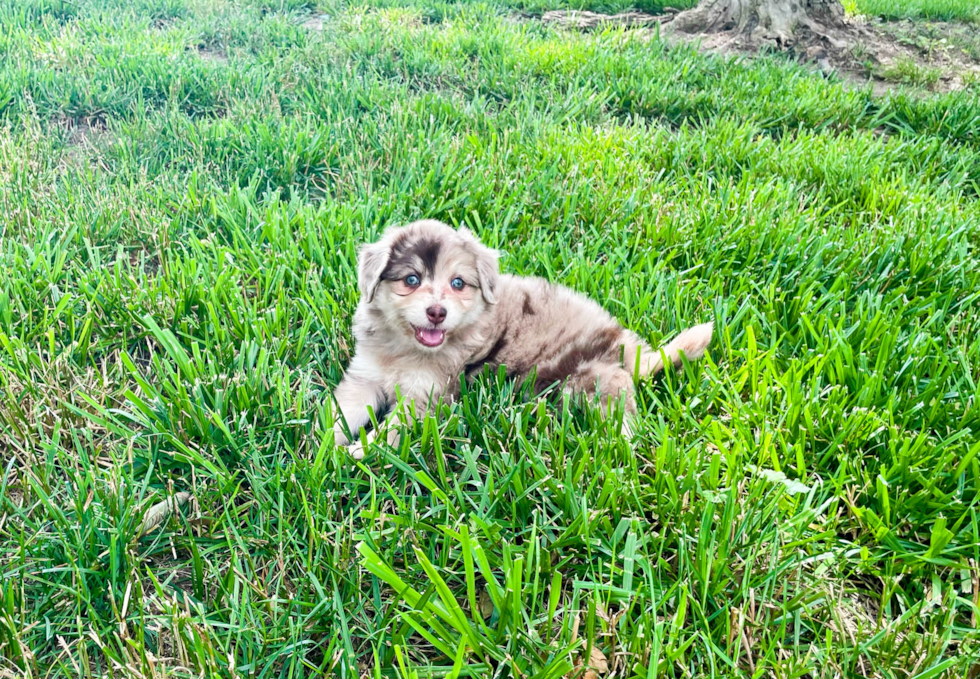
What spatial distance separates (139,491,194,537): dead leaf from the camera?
1967 mm

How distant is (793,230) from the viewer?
3.38m

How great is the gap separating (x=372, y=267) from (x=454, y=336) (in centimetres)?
40

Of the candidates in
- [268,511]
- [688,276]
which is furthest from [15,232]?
[688,276]

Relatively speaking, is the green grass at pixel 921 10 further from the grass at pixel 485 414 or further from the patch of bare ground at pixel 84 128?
the patch of bare ground at pixel 84 128

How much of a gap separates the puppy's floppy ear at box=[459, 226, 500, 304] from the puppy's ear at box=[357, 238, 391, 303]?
33 cm

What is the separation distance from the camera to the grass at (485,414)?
1736 mm

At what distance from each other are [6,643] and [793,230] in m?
3.39

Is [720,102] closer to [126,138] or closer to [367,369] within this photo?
[367,369]

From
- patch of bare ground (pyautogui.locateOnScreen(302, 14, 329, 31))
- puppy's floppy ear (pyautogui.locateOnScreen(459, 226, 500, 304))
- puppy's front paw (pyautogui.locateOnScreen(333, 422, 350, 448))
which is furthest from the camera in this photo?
patch of bare ground (pyautogui.locateOnScreen(302, 14, 329, 31))

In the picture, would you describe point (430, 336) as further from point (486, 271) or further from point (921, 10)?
point (921, 10)

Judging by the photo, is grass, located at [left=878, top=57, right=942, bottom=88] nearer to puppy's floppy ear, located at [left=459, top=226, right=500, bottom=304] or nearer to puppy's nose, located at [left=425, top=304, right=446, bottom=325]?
puppy's floppy ear, located at [left=459, top=226, right=500, bottom=304]

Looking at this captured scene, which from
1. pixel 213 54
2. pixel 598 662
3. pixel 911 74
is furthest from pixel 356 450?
pixel 911 74

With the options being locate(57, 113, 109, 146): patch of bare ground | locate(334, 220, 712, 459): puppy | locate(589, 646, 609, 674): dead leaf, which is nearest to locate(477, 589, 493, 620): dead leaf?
locate(589, 646, 609, 674): dead leaf

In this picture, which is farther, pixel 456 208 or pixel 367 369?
pixel 456 208
